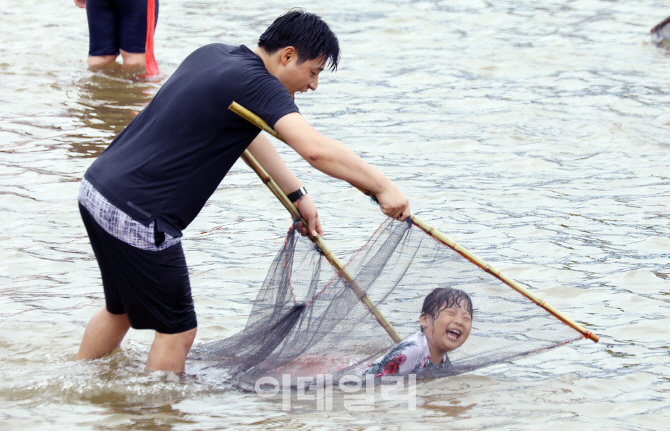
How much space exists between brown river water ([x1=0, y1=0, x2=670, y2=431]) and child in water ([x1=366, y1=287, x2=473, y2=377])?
11cm

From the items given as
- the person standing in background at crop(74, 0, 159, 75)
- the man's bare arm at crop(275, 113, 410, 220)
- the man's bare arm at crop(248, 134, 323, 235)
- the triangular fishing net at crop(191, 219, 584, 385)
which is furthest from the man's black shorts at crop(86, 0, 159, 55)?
the man's bare arm at crop(275, 113, 410, 220)

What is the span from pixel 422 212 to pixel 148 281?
334 centimetres

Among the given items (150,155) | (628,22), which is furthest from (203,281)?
(628,22)

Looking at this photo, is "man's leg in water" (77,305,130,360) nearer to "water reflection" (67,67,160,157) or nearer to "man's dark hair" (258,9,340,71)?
"man's dark hair" (258,9,340,71)

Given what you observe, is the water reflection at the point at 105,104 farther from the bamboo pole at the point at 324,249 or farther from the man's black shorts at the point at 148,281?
the man's black shorts at the point at 148,281

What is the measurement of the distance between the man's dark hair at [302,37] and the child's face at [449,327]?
50.0 inches

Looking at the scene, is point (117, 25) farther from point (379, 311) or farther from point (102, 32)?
point (379, 311)

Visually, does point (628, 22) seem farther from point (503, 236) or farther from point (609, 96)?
point (503, 236)

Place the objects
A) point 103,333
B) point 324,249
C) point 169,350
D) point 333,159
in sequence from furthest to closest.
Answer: point 324,249, point 103,333, point 169,350, point 333,159

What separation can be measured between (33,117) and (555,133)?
5.38 meters

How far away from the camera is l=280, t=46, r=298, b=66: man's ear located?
9.78 ft

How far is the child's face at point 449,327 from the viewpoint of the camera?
3527mm

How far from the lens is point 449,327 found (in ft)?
11.6

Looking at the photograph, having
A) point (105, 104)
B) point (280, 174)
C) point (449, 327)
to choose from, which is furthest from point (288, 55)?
point (105, 104)
